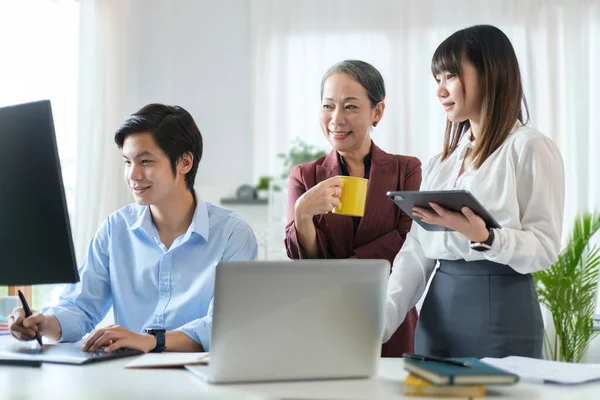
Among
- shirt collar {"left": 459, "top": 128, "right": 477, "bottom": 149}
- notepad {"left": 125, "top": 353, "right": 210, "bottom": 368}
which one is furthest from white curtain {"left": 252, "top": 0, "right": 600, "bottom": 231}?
notepad {"left": 125, "top": 353, "right": 210, "bottom": 368}

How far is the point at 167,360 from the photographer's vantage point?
166 cm

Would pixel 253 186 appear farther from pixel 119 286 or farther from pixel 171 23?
pixel 119 286

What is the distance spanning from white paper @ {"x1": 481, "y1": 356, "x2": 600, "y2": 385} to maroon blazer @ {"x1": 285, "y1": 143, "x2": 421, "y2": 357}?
56cm

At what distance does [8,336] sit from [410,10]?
3.76 meters

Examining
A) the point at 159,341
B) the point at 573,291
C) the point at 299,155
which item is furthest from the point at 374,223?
the point at 299,155

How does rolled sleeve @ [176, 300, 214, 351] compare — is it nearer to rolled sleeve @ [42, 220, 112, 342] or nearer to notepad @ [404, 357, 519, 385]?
rolled sleeve @ [42, 220, 112, 342]

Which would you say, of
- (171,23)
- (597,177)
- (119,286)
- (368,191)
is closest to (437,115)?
(597,177)

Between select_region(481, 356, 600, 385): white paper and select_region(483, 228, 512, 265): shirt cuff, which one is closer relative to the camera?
select_region(481, 356, 600, 385): white paper

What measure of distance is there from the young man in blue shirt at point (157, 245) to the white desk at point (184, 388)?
51 cm

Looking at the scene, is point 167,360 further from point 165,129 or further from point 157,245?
point 165,129

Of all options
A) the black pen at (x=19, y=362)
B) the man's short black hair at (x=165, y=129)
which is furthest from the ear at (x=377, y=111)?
the black pen at (x=19, y=362)

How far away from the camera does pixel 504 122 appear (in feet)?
6.15

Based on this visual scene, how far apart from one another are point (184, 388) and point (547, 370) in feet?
2.35

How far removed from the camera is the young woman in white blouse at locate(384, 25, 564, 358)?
1.78 meters
